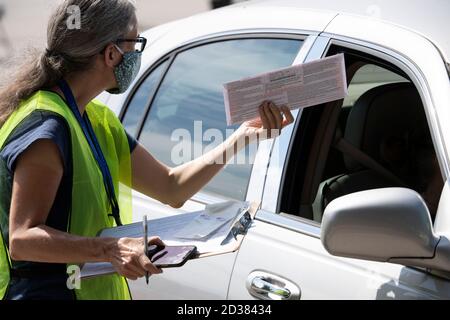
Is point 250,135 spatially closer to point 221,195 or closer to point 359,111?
point 221,195

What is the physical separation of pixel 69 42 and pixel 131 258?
25.0 inches

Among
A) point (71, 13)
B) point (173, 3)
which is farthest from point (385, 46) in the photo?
point (173, 3)

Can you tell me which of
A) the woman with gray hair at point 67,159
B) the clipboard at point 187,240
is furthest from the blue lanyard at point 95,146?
the clipboard at point 187,240

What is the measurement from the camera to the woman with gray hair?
222 centimetres

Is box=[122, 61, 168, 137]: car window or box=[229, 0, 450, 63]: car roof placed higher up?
box=[229, 0, 450, 63]: car roof

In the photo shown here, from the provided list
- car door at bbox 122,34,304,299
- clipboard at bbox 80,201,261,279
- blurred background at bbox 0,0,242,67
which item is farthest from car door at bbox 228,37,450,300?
blurred background at bbox 0,0,242,67

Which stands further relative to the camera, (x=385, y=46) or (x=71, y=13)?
(x=385, y=46)

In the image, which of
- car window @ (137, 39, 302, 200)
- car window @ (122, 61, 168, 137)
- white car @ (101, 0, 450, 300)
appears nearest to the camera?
white car @ (101, 0, 450, 300)

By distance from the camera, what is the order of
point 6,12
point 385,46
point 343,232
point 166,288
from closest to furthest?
point 343,232, point 385,46, point 166,288, point 6,12

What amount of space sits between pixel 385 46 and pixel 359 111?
53cm

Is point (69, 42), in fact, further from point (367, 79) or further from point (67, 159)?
point (367, 79)

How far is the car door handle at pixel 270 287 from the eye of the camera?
2.61 metres

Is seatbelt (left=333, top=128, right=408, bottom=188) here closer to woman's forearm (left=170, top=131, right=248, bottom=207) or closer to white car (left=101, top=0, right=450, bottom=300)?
white car (left=101, top=0, right=450, bottom=300)
